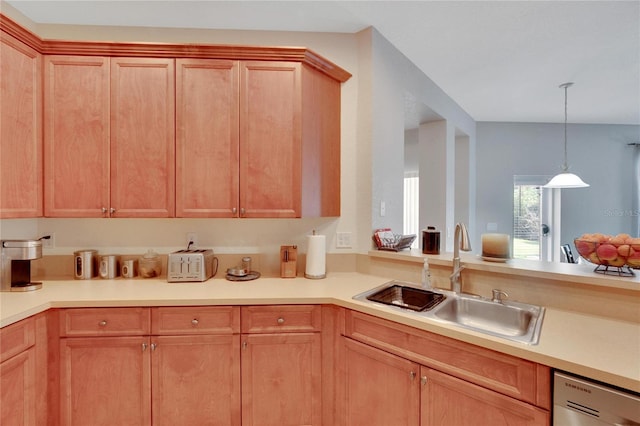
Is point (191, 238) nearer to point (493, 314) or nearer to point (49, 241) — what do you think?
point (49, 241)

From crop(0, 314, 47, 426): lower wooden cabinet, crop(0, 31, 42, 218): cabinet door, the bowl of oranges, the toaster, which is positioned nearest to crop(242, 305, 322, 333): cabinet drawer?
the toaster

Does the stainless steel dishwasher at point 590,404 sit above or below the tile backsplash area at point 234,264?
below

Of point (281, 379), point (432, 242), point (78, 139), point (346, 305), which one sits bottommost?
point (281, 379)

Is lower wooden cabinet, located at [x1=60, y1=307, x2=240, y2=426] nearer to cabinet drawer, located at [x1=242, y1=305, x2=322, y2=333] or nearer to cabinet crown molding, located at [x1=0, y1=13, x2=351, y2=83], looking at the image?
cabinet drawer, located at [x1=242, y1=305, x2=322, y2=333]

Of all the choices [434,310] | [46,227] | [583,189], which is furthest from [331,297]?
[583,189]

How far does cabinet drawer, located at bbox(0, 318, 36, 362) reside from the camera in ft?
4.23

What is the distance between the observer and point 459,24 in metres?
2.00

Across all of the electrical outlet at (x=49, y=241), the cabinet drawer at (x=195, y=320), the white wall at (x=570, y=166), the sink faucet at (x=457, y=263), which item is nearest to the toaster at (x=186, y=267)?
the cabinet drawer at (x=195, y=320)

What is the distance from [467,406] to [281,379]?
0.91m

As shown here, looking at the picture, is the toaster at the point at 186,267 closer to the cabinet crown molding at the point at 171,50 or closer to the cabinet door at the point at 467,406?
the cabinet crown molding at the point at 171,50

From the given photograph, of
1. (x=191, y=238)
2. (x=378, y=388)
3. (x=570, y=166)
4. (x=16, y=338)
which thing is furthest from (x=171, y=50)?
(x=570, y=166)

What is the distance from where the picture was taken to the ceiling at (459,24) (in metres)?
1.86

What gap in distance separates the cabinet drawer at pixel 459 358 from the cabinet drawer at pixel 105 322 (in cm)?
109

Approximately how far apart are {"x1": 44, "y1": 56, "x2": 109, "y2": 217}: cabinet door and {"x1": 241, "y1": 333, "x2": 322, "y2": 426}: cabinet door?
4.26ft
